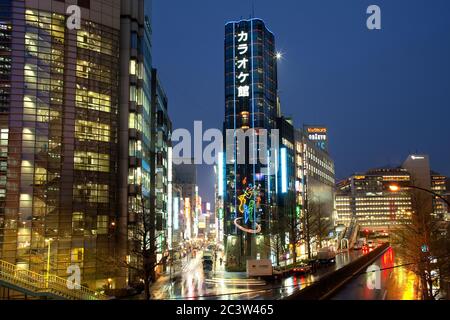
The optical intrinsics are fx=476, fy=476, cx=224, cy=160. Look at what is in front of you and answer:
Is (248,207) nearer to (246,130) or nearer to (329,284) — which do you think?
(246,130)

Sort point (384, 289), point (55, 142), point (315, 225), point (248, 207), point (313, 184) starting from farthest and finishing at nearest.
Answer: point (313, 184) → point (315, 225) → point (248, 207) → point (384, 289) → point (55, 142)

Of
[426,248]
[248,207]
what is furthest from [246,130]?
[426,248]

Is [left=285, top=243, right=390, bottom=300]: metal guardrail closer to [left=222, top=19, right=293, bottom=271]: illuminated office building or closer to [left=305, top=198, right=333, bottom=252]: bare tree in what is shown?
[left=305, top=198, right=333, bottom=252]: bare tree

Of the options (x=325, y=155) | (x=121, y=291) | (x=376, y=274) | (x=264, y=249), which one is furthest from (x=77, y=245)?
(x=325, y=155)

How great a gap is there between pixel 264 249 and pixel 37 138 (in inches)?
1967

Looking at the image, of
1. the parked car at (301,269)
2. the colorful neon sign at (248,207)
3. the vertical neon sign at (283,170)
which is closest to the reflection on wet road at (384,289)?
the parked car at (301,269)

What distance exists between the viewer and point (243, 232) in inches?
3457

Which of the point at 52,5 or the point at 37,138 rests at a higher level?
the point at 52,5

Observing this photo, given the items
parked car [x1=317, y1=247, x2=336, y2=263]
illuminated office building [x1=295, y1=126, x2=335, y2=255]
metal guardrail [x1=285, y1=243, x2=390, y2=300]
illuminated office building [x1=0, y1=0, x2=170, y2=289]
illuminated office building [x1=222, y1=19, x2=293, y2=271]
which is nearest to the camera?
metal guardrail [x1=285, y1=243, x2=390, y2=300]

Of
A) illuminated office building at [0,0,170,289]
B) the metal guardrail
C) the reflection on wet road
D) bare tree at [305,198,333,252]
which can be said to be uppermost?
illuminated office building at [0,0,170,289]

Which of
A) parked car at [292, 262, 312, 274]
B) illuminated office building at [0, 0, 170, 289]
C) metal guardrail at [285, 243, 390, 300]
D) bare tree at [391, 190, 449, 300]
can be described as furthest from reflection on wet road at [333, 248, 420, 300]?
illuminated office building at [0, 0, 170, 289]
